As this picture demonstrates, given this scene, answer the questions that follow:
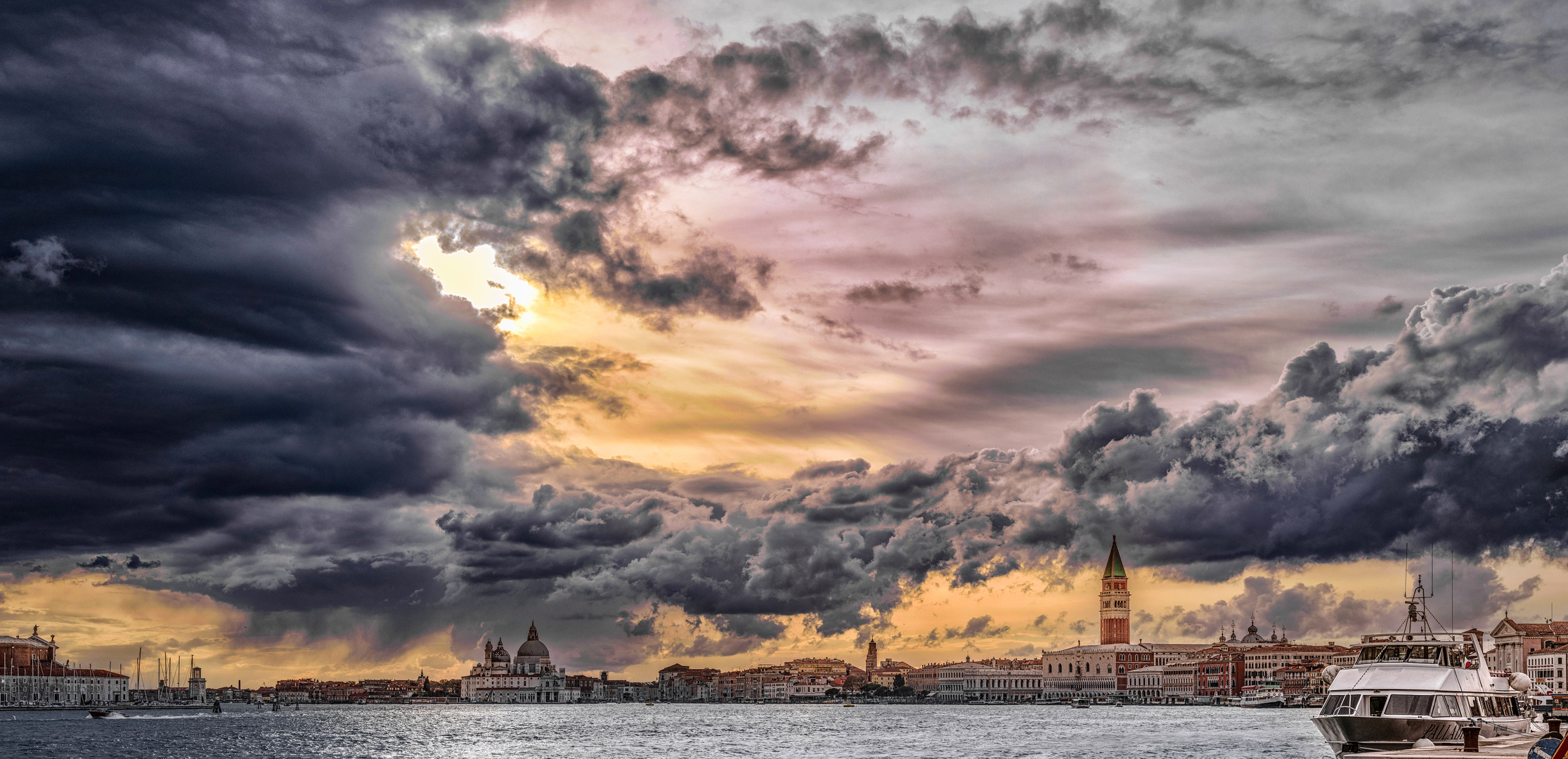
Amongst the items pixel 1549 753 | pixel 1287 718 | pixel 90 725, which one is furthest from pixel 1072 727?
pixel 1549 753

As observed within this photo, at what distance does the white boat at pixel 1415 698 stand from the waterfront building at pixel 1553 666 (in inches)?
5853

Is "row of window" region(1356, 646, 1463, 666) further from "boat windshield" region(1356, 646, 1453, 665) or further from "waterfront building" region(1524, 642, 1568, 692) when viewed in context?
"waterfront building" region(1524, 642, 1568, 692)

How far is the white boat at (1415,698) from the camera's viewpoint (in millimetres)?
46531

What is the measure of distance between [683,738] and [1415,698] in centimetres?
8007

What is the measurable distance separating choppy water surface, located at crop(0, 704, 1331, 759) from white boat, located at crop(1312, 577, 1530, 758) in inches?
1110

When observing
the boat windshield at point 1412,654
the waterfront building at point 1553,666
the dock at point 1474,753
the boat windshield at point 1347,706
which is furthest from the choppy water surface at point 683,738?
the dock at point 1474,753

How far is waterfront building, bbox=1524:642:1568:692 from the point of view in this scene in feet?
607

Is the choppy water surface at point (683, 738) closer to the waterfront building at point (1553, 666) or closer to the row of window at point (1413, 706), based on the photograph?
the row of window at point (1413, 706)

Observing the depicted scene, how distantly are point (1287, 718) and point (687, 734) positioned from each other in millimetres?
72085

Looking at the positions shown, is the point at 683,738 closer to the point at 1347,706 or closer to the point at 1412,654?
the point at 1412,654

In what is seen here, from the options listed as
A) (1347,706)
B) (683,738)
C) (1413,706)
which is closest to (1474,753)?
(1413,706)

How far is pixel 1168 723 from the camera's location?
481 ft

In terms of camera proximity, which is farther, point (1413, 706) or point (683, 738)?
point (683, 738)

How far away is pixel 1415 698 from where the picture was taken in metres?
47.0
